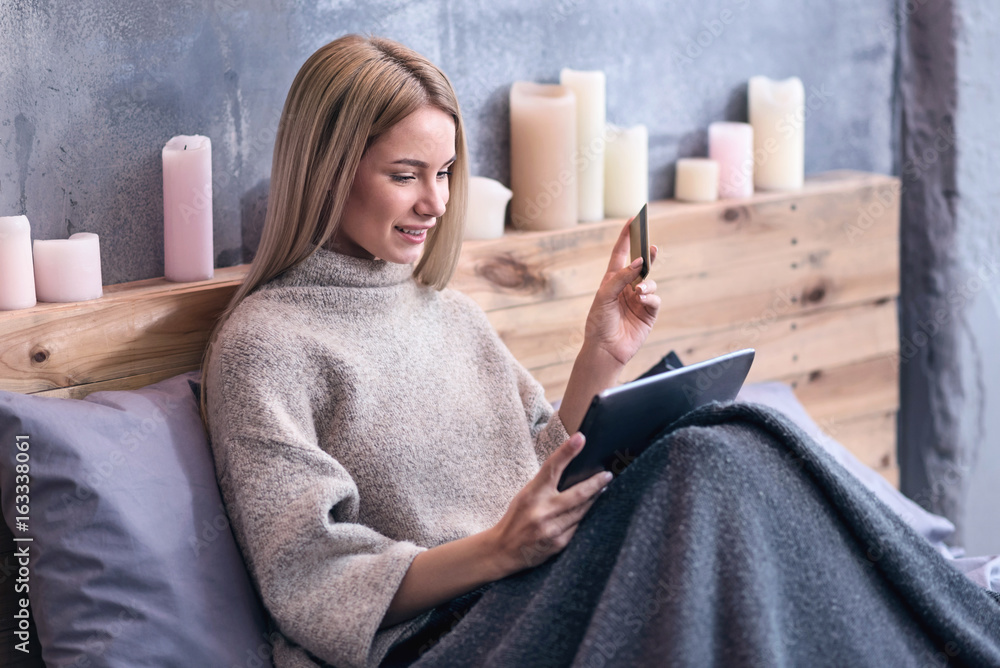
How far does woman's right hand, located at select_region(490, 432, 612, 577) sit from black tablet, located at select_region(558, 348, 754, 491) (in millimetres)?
16

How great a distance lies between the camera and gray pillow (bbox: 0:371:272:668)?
119 centimetres

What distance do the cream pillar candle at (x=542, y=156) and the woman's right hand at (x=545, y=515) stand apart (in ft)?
2.58

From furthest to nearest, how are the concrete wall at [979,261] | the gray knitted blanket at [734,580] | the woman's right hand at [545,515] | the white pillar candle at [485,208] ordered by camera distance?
the concrete wall at [979,261], the white pillar candle at [485,208], the woman's right hand at [545,515], the gray knitted blanket at [734,580]

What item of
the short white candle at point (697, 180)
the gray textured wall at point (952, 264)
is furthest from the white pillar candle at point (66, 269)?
the gray textured wall at point (952, 264)

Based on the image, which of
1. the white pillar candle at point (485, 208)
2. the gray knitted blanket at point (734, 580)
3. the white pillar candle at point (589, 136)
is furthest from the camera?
the white pillar candle at point (589, 136)

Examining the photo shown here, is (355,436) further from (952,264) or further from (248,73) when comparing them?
(952,264)

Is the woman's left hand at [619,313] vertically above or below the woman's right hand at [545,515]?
above

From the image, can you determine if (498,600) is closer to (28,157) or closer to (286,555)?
(286,555)

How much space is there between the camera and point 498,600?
1145 millimetres

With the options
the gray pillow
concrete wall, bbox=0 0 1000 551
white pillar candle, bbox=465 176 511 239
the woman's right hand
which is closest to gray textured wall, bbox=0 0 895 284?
concrete wall, bbox=0 0 1000 551

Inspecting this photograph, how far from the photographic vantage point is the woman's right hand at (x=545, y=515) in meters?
1.13

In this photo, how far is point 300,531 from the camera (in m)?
1.19

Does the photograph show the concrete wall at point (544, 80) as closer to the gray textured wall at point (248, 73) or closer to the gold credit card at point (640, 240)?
the gray textured wall at point (248, 73)

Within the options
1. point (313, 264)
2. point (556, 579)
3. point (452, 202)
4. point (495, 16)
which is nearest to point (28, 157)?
point (313, 264)
